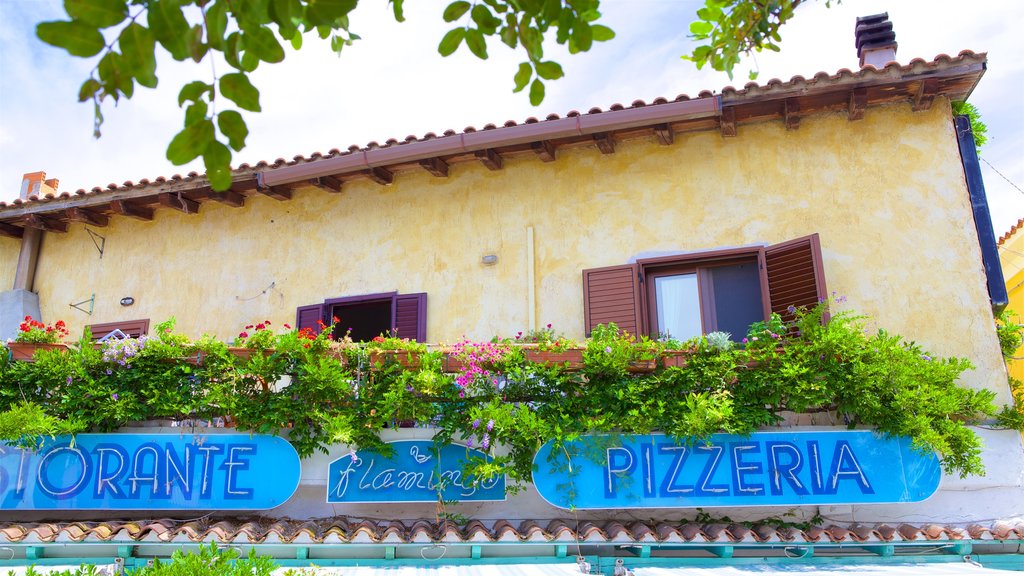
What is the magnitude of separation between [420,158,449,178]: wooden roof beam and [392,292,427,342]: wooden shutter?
5.32ft

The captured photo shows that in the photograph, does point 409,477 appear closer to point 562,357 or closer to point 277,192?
point 562,357

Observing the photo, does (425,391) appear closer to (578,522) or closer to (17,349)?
(578,522)

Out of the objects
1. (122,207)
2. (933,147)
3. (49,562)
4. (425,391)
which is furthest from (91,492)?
(933,147)

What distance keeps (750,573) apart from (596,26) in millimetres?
5389

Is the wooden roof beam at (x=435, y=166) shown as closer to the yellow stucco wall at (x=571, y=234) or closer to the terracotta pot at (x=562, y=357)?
the yellow stucco wall at (x=571, y=234)

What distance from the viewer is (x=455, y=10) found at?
11.2ft

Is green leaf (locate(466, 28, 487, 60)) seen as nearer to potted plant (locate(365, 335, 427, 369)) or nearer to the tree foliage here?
the tree foliage

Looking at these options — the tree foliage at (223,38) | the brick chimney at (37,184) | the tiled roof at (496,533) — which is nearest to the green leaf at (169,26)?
the tree foliage at (223,38)

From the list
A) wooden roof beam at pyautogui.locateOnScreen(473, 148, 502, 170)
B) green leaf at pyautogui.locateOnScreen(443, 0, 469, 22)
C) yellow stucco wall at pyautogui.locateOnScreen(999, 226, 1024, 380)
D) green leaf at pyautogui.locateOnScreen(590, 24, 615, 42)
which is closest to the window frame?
wooden roof beam at pyautogui.locateOnScreen(473, 148, 502, 170)

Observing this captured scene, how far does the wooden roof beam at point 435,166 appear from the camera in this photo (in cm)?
1054

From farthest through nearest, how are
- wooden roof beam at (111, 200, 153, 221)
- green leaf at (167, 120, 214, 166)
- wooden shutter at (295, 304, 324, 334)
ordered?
wooden roof beam at (111, 200, 153, 221) < wooden shutter at (295, 304, 324, 334) < green leaf at (167, 120, 214, 166)

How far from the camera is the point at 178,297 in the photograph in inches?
463

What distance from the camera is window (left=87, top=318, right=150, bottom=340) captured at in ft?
38.2

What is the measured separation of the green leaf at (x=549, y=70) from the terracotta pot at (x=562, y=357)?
4.98m
